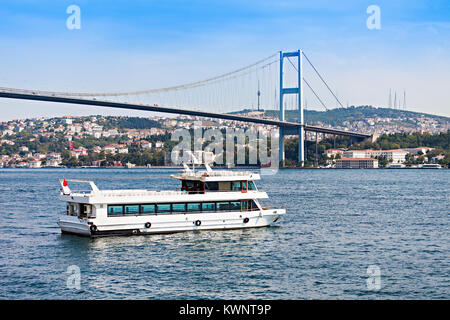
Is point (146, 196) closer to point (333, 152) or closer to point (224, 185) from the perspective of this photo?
point (224, 185)

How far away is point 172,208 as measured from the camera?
21.0 meters

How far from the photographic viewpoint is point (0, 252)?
59.4 ft

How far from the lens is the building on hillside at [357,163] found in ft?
392

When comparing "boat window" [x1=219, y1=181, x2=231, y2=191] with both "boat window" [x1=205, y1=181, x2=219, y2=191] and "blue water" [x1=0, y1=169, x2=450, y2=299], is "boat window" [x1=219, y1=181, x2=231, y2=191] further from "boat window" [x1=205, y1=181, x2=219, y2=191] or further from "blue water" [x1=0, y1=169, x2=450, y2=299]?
"blue water" [x1=0, y1=169, x2=450, y2=299]

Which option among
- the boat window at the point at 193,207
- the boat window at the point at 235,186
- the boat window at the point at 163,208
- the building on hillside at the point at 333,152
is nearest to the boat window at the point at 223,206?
the boat window at the point at 235,186

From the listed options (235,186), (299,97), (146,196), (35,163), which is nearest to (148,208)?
(146,196)

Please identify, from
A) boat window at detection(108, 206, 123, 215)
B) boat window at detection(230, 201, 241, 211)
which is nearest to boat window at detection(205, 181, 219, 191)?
boat window at detection(230, 201, 241, 211)

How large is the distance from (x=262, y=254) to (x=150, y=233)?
181 inches

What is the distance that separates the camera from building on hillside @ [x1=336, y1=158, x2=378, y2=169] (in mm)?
119625

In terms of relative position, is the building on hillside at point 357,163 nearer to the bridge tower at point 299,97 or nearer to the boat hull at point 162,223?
the bridge tower at point 299,97

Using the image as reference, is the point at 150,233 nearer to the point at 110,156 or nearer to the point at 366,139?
the point at 366,139

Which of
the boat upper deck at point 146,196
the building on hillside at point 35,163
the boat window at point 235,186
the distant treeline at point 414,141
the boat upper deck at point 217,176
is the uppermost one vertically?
the distant treeline at point 414,141

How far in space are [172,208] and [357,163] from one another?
103 m

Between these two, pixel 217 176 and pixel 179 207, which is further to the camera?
pixel 217 176
